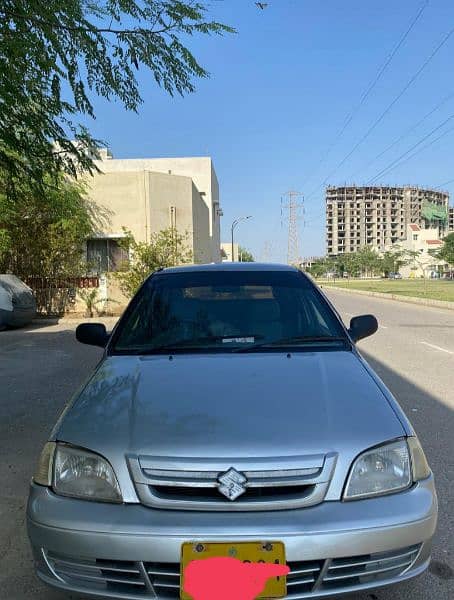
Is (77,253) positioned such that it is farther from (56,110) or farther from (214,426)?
(214,426)

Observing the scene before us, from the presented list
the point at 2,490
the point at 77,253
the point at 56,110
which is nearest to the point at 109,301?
the point at 77,253

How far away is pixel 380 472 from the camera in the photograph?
221 cm

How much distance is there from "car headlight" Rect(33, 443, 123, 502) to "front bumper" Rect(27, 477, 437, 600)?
0.05 metres

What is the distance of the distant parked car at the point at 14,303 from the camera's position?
1432 cm

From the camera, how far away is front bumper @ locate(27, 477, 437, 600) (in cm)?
196

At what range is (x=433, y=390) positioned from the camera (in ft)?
22.4

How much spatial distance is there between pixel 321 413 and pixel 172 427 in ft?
2.16

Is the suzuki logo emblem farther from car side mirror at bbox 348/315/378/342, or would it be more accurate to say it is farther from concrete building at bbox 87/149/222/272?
concrete building at bbox 87/149/222/272

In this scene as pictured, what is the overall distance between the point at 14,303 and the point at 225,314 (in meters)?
12.3

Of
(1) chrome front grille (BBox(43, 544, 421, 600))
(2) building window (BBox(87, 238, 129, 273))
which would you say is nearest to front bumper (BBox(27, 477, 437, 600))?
(1) chrome front grille (BBox(43, 544, 421, 600))

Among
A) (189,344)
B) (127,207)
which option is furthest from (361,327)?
(127,207)

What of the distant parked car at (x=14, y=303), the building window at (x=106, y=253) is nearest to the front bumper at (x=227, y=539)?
the distant parked car at (x=14, y=303)

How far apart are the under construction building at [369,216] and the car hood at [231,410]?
7262 inches

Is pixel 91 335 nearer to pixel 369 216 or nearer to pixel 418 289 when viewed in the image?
pixel 418 289
